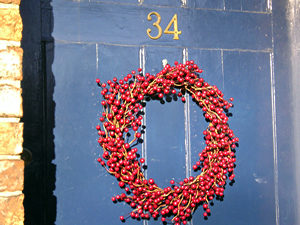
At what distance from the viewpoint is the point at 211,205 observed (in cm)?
170

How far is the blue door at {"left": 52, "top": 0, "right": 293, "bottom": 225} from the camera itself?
1.57 m

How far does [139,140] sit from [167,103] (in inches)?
7.9

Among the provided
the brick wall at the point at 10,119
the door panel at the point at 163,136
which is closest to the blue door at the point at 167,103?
the door panel at the point at 163,136

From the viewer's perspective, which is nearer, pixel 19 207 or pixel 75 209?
pixel 19 207

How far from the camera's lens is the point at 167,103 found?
170 cm

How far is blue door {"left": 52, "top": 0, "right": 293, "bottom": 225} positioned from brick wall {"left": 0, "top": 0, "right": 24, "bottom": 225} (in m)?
0.60

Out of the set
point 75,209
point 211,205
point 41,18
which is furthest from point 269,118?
point 41,18

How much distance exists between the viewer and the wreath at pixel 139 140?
1.58 meters

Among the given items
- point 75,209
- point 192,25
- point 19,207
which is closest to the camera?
point 19,207

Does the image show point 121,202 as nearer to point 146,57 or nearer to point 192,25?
point 146,57

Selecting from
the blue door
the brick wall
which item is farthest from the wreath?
the brick wall

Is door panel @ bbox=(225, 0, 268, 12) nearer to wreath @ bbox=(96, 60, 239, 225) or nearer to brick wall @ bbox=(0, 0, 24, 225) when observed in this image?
wreath @ bbox=(96, 60, 239, 225)

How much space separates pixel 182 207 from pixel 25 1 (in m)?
1.02

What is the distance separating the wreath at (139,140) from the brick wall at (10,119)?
2.08 ft
